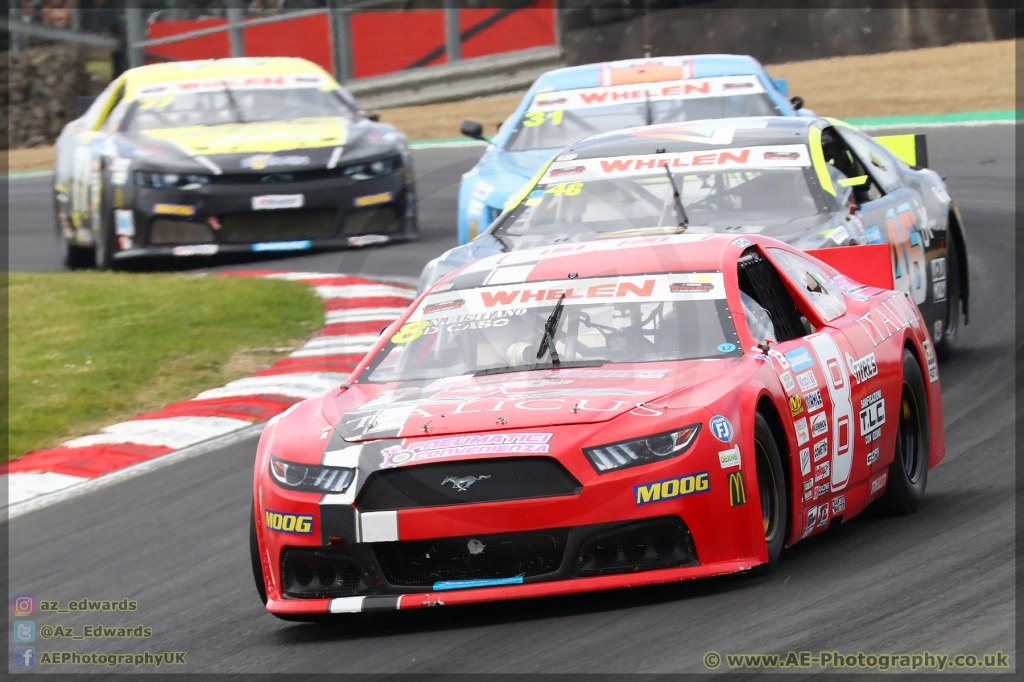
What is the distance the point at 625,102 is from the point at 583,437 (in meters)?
6.99

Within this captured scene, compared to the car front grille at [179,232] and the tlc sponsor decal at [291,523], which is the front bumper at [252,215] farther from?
the tlc sponsor decal at [291,523]

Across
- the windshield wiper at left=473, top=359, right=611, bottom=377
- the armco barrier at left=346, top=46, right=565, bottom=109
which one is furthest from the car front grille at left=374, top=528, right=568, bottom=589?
the armco barrier at left=346, top=46, right=565, bottom=109

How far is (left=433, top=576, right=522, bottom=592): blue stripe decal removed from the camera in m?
4.97

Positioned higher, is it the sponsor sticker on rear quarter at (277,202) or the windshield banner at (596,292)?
the windshield banner at (596,292)

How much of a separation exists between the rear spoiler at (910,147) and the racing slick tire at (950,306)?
712 mm

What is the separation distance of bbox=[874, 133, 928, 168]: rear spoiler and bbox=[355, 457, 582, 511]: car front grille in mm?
5775

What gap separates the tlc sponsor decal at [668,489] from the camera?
488cm

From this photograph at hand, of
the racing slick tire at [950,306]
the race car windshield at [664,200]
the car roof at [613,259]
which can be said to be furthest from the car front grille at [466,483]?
the racing slick tire at [950,306]

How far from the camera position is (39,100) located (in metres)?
27.5

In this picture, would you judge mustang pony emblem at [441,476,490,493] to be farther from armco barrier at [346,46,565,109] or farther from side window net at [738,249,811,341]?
armco barrier at [346,46,565,109]

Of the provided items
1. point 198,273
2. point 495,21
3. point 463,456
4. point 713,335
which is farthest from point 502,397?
point 495,21

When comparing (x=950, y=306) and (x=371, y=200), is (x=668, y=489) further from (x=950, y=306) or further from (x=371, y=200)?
(x=371, y=200)

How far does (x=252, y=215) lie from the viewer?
43.8 ft

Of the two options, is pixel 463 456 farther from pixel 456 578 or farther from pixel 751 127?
pixel 751 127
